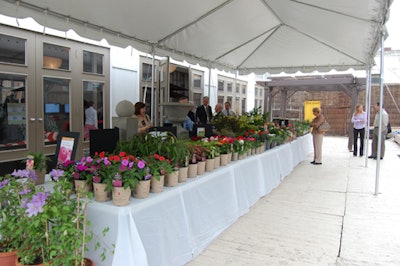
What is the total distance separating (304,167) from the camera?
22.1 feet

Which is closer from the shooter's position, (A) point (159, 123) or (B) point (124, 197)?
(B) point (124, 197)

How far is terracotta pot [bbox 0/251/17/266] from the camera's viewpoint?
5.34ft

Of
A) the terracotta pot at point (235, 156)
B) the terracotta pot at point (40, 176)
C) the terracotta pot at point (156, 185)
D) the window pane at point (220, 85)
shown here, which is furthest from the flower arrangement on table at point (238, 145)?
the window pane at point (220, 85)

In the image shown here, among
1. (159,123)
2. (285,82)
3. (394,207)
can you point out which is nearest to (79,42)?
(159,123)

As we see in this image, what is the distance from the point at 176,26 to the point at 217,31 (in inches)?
35.1

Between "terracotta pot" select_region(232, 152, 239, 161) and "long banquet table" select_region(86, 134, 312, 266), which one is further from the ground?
"terracotta pot" select_region(232, 152, 239, 161)

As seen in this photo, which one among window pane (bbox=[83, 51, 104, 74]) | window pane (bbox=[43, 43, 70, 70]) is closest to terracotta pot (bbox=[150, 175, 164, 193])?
window pane (bbox=[43, 43, 70, 70])

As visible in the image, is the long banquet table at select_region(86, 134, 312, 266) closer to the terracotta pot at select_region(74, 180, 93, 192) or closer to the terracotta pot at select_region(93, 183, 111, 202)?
the terracotta pot at select_region(93, 183, 111, 202)

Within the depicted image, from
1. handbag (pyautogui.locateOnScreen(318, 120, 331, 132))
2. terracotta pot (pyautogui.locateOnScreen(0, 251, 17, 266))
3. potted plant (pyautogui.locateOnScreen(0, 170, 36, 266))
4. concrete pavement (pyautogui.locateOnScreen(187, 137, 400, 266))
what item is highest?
handbag (pyautogui.locateOnScreen(318, 120, 331, 132))

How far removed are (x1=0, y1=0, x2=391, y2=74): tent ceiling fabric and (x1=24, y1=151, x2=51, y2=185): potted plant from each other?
174 centimetres

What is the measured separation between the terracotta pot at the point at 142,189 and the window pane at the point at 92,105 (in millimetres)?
4401

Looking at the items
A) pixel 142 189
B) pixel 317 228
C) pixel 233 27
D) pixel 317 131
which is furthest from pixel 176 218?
pixel 317 131

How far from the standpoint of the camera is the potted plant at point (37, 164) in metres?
2.02

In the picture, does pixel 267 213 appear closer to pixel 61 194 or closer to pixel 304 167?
pixel 61 194
